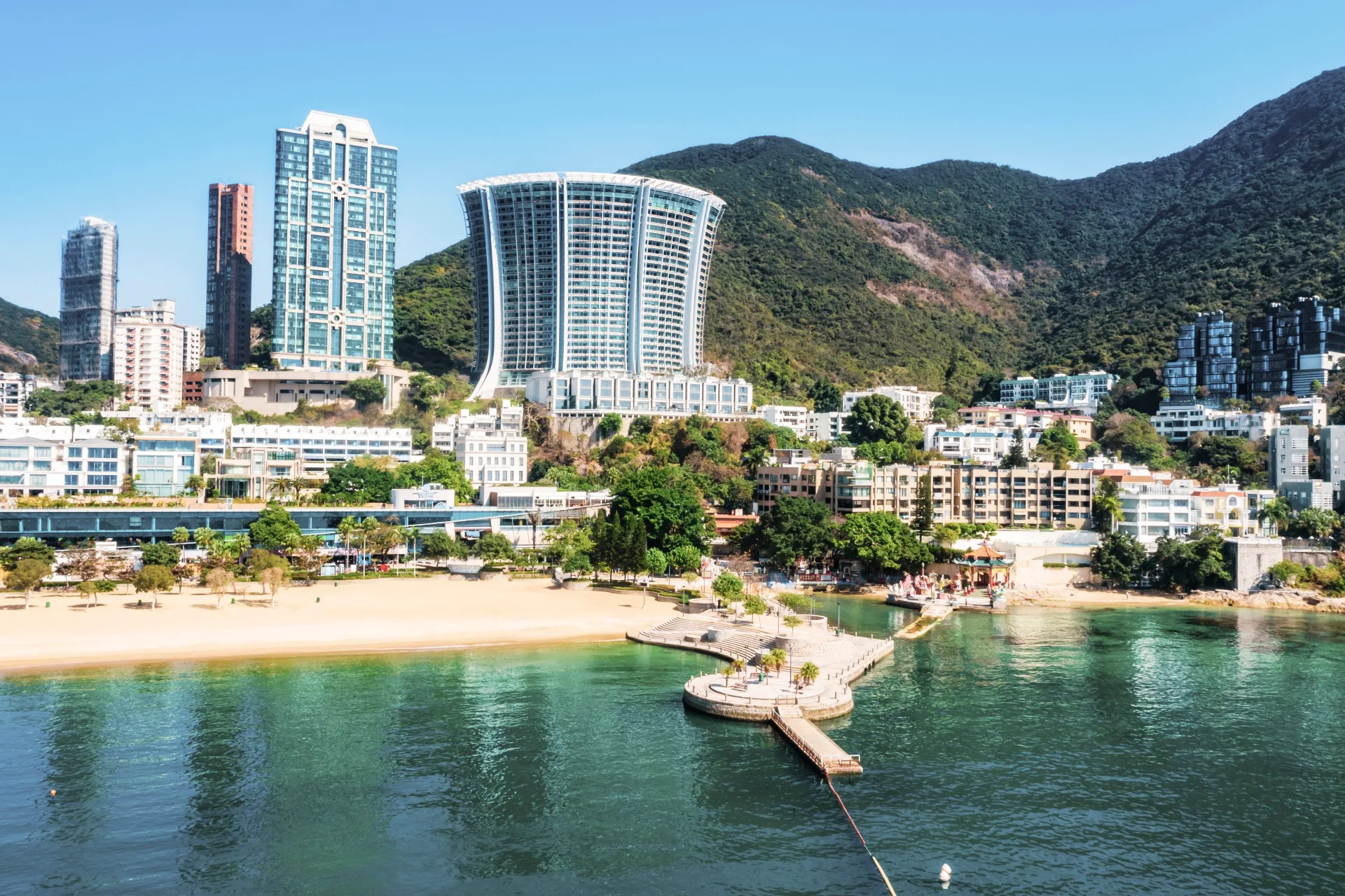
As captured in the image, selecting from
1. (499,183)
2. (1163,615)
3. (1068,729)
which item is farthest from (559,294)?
(1068,729)

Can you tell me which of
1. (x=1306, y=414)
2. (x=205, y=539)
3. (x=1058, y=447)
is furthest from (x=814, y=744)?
(x=1306, y=414)

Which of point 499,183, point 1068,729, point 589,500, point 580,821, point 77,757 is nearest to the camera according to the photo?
point 580,821

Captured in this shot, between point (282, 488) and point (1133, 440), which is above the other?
point (1133, 440)

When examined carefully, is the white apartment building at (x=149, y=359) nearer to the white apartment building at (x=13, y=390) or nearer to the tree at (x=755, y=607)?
the white apartment building at (x=13, y=390)

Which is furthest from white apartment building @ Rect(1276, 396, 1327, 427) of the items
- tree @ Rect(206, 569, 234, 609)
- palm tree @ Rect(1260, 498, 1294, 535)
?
tree @ Rect(206, 569, 234, 609)

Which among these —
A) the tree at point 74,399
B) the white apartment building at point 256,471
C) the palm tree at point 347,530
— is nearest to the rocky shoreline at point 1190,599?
the palm tree at point 347,530

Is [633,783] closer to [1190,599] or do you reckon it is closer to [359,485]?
[1190,599]

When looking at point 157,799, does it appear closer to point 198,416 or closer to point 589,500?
point 589,500
